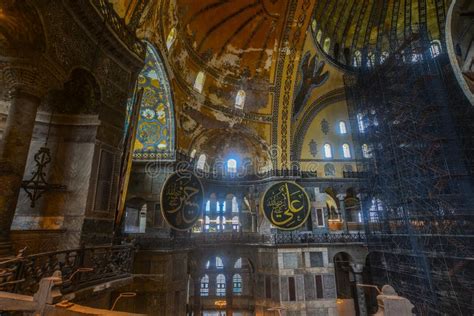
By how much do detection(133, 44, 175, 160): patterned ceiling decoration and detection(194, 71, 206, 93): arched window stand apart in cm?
218

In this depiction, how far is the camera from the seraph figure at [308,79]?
13.1m

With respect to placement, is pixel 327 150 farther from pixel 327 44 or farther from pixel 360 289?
pixel 360 289

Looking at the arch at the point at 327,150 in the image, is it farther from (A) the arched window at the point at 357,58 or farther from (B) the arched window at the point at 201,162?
(B) the arched window at the point at 201,162

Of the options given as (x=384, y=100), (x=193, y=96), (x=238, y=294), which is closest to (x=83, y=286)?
(x=193, y=96)

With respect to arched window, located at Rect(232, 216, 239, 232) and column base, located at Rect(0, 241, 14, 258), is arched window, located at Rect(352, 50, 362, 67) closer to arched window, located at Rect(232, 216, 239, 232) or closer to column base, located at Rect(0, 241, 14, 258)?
arched window, located at Rect(232, 216, 239, 232)

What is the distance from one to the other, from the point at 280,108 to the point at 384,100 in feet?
16.3

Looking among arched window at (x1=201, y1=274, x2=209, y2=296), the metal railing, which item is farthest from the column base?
arched window at (x1=201, y1=274, x2=209, y2=296)

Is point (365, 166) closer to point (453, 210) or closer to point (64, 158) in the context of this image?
point (453, 210)

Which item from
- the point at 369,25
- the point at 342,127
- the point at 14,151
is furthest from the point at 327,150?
the point at 14,151

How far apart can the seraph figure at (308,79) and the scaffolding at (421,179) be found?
2555 millimetres

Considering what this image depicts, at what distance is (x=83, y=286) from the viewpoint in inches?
146

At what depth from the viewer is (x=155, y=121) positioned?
968cm

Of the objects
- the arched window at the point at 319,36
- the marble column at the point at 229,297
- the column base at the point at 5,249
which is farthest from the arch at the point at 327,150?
the column base at the point at 5,249

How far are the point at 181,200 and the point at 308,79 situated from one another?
33.1ft
